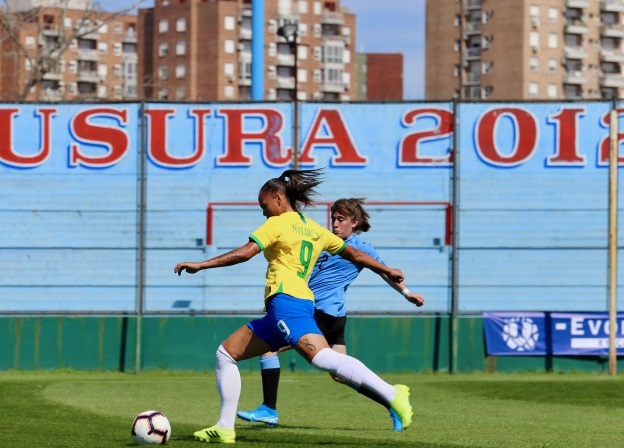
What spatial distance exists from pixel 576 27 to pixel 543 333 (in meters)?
133

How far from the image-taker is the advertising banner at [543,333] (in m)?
20.9

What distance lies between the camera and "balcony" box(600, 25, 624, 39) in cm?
15200

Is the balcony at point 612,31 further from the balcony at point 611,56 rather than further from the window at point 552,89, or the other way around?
the window at point 552,89

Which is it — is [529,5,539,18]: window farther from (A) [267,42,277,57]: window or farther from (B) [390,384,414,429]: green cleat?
(B) [390,384,414,429]: green cleat

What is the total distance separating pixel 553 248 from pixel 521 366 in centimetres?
171

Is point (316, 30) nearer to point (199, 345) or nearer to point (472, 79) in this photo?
point (472, 79)

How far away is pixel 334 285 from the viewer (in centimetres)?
1340

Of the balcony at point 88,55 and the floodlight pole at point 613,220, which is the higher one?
the balcony at point 88,55

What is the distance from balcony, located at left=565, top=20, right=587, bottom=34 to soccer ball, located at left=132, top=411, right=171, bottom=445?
467ft

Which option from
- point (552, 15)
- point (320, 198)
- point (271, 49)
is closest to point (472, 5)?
point (552, 15)

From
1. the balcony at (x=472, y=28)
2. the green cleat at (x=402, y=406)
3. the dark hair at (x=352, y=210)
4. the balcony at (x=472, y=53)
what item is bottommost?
the green cleat at (x=402, y=406)

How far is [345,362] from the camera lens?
10.9 metres

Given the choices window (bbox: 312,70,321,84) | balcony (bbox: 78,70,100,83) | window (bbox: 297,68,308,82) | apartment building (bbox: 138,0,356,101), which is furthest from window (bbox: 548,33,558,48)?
balcony (bbox: 78,70,100,83)

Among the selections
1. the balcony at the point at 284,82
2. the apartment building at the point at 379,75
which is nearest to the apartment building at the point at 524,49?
the balcony at the point at 284,82
